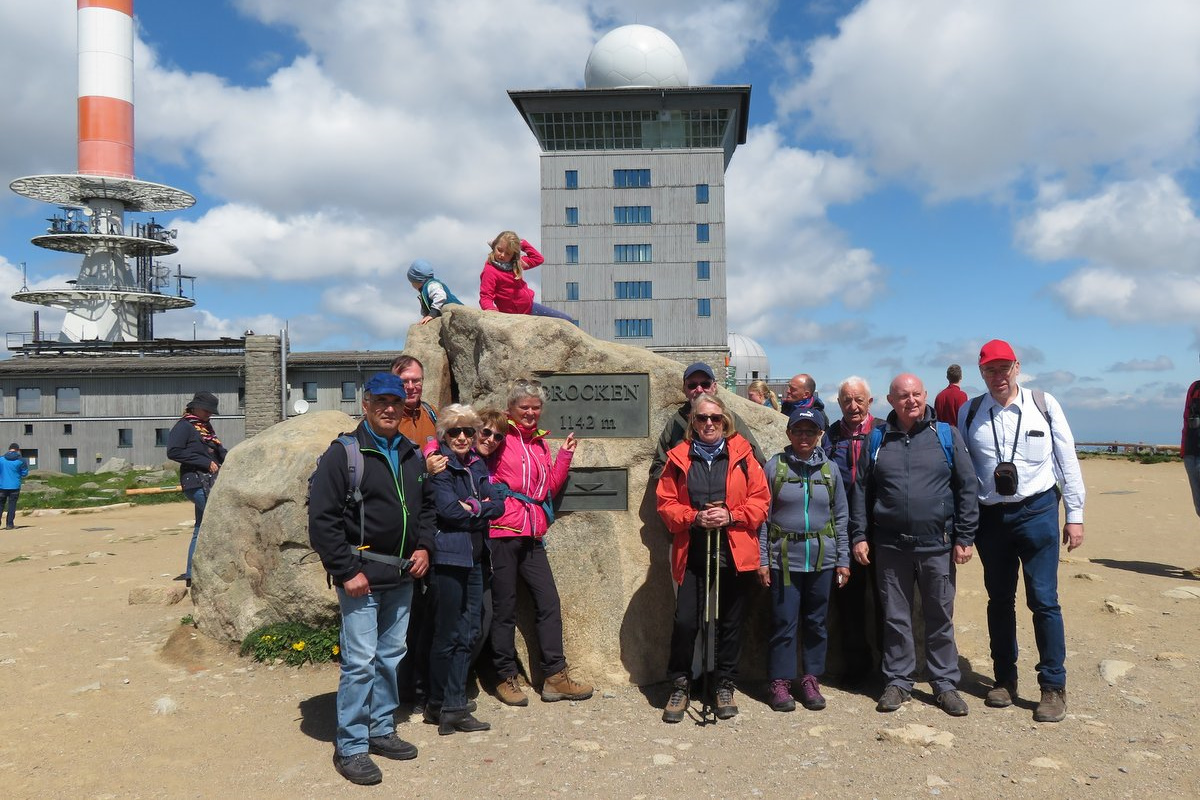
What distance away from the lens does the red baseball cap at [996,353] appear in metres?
5.21

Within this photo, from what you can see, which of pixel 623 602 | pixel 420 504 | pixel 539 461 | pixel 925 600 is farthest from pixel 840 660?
pixel 420 504

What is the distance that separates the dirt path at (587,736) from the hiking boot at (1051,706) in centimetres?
7

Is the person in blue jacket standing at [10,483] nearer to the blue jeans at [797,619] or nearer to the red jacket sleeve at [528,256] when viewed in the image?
the red jacket sleeve at [528,256]

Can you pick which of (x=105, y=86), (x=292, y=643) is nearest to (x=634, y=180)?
(x=105, y=86)

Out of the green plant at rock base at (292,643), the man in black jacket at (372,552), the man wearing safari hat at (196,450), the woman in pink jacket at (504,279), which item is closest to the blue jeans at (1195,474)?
the woman in pink jacket at (504,279)

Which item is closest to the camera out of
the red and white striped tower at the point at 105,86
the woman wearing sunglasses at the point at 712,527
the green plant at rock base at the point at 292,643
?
the woman wearing sunglasses at the point at 712,527

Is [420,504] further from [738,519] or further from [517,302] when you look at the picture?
[517,302]

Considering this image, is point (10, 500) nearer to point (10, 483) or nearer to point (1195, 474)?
point (10, 483)

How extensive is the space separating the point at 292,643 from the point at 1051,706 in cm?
555

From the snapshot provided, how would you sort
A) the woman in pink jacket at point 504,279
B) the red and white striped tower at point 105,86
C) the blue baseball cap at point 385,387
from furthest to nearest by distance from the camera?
the red and white striped tower at point 105,86 < the woman in pink jacket at point 504,279 < the blue baseball cap at point 385,387

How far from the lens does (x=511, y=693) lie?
5492 millimetres

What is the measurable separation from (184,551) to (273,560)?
705 cm

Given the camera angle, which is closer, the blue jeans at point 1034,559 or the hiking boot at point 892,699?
the blue jeans at point 1034,559

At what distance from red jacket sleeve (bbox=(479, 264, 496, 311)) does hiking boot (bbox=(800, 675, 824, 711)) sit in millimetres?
4119
